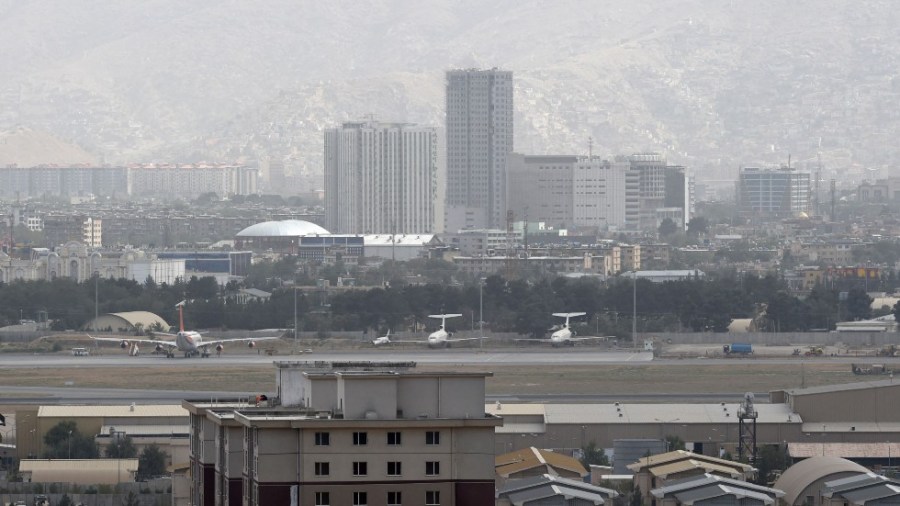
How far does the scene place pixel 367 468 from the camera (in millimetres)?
27438

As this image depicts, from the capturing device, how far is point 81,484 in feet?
171

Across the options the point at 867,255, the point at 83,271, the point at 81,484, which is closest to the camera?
the point at 81,484

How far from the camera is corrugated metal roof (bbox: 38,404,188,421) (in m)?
61.4

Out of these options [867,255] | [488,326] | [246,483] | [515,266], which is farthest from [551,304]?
[246,483]

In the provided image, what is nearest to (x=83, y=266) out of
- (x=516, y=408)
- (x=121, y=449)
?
(x=516, y=408)

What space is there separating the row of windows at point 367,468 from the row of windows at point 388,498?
20 centimetres

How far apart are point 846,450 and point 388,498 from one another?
2946cm

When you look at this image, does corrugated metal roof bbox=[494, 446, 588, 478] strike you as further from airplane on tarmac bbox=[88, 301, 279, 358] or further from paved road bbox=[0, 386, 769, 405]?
airplane on tarmac bbox=[88, 301, 279, 358]

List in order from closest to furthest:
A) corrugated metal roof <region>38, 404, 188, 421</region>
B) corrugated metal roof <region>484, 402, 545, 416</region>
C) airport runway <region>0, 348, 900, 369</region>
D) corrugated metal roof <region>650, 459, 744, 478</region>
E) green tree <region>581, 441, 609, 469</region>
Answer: corrugated metal roof <region>650, 459, 744, 478</region>, green tree <region>581, 441, 609, 469</region>, corrugated metal roof <region>484, 402, 545, 416</region>, corrugated metal roof <region>38, 404, 188, 421</region>, airport runway <region>0, 348, 900, 369</region>

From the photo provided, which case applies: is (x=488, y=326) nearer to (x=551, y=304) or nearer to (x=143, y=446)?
(x=551, y=304)

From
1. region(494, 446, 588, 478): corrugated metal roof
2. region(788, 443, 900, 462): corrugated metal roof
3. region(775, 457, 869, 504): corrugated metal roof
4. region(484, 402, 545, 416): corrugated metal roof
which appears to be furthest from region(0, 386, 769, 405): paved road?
region(775, 457, 869, 504): corrugated metal roof

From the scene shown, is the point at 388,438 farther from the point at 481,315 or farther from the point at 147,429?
the point at 481,315

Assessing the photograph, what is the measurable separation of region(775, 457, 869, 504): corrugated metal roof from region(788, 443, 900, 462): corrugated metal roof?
15.4 ft

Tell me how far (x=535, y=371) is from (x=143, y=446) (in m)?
26.4
